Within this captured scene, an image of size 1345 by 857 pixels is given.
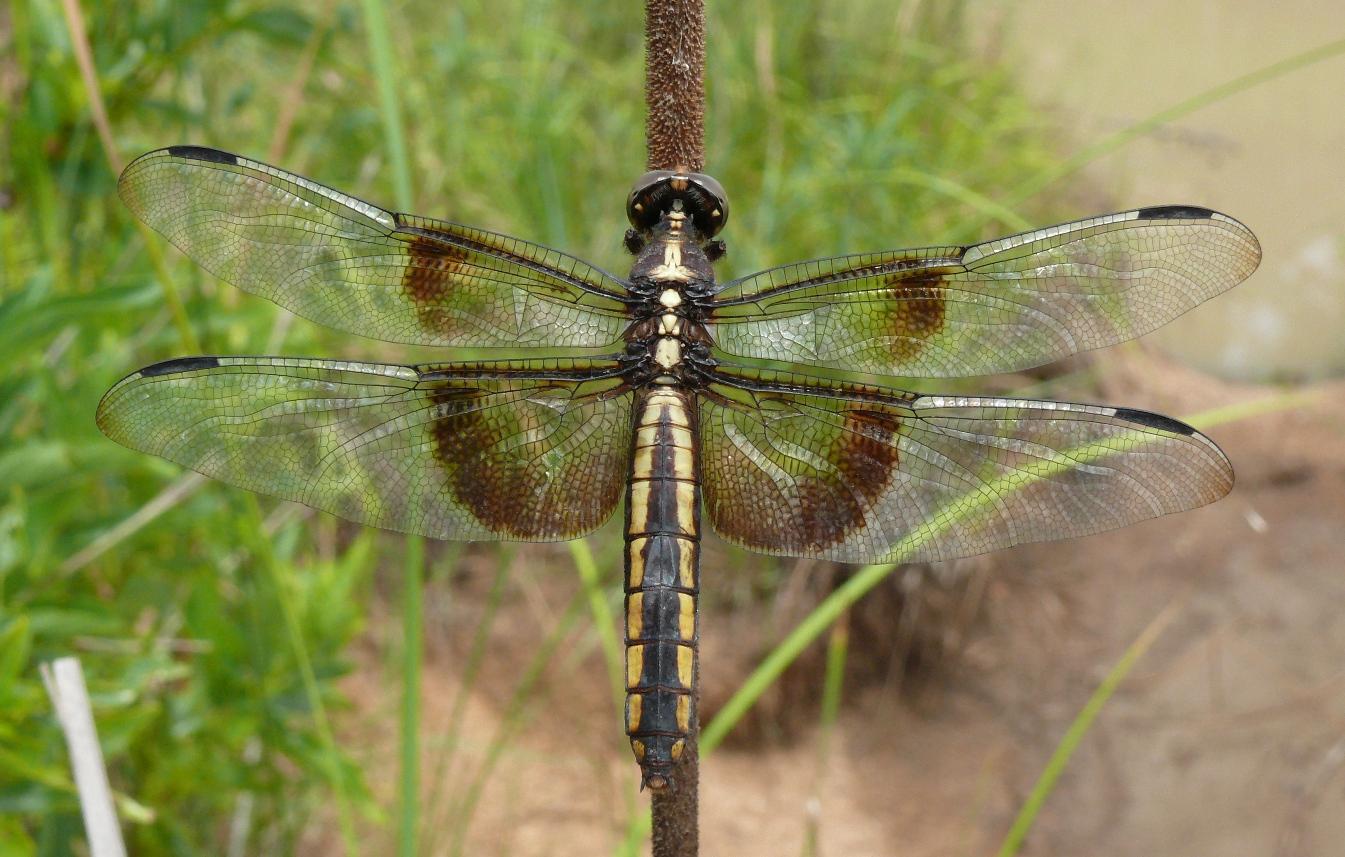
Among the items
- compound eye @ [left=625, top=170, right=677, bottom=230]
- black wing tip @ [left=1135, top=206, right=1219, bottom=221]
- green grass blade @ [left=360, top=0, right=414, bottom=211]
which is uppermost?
green grass blade @ [left=360, top=0, right=414, bottom=211]

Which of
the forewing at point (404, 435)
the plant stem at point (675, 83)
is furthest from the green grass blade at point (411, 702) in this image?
the plant stem at point (675, 83)

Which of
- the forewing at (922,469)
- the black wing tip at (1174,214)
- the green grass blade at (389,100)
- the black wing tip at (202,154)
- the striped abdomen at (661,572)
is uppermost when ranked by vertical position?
the green grass blade at (389,100)

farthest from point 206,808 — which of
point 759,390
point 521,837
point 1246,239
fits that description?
point 1246,239

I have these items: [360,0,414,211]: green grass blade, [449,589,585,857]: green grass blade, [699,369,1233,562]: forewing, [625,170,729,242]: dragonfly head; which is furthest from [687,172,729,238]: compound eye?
[449,589,585,857]: green grass blade

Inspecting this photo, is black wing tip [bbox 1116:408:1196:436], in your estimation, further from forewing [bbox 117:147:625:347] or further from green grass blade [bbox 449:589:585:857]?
green grass blade [bbox 449:589:585:857]

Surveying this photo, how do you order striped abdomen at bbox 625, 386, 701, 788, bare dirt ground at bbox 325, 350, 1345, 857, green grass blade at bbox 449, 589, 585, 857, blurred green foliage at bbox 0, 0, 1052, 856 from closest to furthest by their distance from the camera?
striped abdomen at bbox 625, 386, 701, 788 → blurred green foliage at bbox 0, 0, 1052, 856 → green grass blade at bbox 449, 589, 585, 857 → bare dirt ground at bbox 325, 350, 1345, 857

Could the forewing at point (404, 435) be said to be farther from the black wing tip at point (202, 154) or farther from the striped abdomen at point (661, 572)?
the black wing tip at point (202, 154)

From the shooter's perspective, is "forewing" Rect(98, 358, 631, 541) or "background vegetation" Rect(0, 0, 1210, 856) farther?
"background vegetation" Rect(0, 0, 1210, 856)
